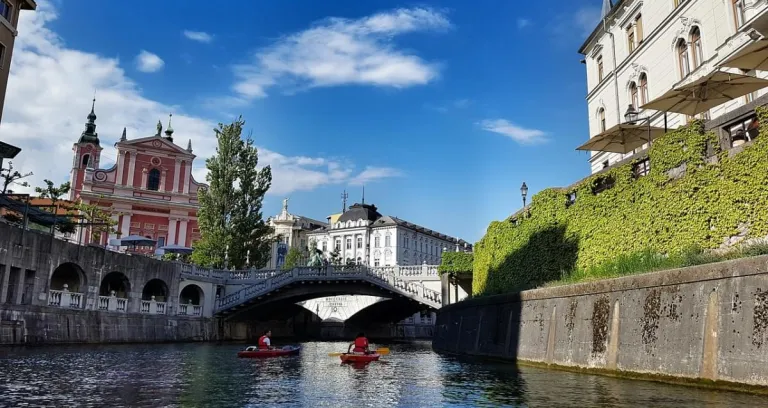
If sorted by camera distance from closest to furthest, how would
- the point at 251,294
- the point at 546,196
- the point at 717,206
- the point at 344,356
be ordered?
the point at 717,206 → the point at 344,356 → the point at 546,196 → the point at 251,294

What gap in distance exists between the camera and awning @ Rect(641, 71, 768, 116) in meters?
19.3

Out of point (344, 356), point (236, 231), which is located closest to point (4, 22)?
point (236, 231)

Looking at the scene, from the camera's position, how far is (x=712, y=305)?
12578 millimetres

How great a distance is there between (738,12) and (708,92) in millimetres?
8805

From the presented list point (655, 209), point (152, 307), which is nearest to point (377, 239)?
point (152, 307)

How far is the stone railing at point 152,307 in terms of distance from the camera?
132 feet

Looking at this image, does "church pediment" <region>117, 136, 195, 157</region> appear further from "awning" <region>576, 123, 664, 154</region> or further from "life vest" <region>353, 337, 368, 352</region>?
"awning" <region>576, 123, 664, 154</region>

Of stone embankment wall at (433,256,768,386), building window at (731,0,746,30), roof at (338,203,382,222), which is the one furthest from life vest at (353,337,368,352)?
roof at (338,203,382,222)

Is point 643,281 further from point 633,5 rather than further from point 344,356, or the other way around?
point 633,5

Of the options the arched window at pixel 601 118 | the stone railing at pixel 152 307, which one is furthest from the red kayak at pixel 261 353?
the arched window at pixel 601 118

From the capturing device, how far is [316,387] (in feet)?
52.4

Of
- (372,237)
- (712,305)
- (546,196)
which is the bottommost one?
(712,305)

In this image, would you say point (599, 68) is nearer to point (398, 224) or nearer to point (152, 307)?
point (152, 307)

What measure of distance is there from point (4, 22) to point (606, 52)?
127 ft
